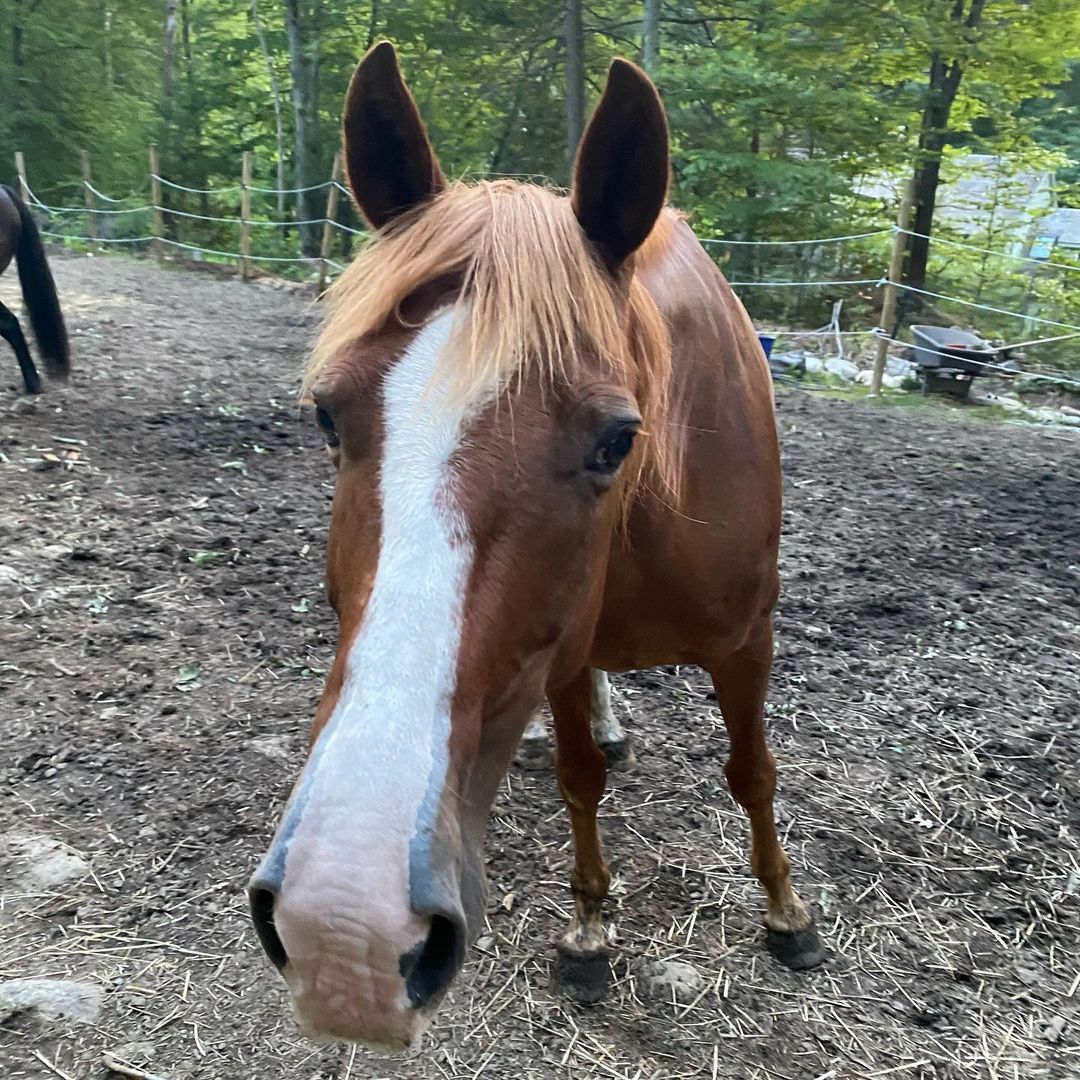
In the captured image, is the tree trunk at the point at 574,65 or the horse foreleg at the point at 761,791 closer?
the horse foreleg at the point at 761,791

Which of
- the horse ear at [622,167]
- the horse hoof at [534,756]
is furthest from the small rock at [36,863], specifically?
the horse ear at [622,167]

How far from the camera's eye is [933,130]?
10172 mm

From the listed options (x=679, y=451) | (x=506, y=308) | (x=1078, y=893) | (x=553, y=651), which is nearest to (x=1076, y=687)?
(x=1078, y=893)

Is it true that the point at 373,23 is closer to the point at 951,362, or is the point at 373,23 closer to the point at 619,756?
the point at 951,362

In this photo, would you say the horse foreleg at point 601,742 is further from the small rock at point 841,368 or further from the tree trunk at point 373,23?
the tree trunk at point 373,23

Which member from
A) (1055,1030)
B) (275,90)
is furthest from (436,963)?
(275,90)

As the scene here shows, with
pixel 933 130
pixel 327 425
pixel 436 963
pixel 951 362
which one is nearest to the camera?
pixel 436 963

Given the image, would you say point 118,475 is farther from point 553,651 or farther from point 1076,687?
point 1076,687

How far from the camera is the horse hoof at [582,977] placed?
213 cm

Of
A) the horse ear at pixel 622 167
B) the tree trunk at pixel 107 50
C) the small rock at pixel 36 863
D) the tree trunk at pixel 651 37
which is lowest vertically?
the small rock at pixel 36 863

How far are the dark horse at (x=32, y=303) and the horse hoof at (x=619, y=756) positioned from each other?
5.68m

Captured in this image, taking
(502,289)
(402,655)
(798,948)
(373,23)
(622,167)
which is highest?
(373,23)

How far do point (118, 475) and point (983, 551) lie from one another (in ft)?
16.9

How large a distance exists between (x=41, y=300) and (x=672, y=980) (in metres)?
6.78
